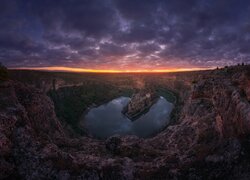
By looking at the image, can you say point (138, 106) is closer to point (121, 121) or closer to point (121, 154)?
point (121, 121)

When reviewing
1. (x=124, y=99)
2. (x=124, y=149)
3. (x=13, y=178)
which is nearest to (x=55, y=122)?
(x=124, y=149)

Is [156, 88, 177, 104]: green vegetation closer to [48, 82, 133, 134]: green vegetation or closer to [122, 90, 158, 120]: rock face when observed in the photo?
[122, 90, 158, 120]: rock face

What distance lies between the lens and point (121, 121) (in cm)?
8744

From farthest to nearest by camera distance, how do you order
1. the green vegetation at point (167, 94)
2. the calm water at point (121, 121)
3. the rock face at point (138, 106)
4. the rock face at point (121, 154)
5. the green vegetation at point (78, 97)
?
the green vegetation at point (167, 94) < the rock face at point (138, 106) < the green vegetation at point (78, 97) < the calm water at point (121, 121) < the rock face at point (121, 154)

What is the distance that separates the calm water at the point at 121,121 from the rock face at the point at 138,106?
74.6 inches

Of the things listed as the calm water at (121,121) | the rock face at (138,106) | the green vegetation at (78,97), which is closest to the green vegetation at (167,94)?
the calm water at (121,121)

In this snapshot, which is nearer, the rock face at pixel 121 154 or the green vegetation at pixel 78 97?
the rock face at pixel 121 154

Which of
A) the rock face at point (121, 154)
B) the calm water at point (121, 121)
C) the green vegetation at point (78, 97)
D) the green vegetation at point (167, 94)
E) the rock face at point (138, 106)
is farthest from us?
the green vegetation at point (167, 94)

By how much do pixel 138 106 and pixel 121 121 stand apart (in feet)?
40.3

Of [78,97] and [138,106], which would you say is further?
[78,97]

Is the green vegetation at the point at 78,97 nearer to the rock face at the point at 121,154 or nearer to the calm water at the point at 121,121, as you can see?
the calm water at the point at 121,121

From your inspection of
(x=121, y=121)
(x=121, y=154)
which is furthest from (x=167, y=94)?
(x=121, y=154)

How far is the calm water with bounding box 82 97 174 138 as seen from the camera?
73.5 metres

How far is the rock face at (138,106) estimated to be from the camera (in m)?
92.2
